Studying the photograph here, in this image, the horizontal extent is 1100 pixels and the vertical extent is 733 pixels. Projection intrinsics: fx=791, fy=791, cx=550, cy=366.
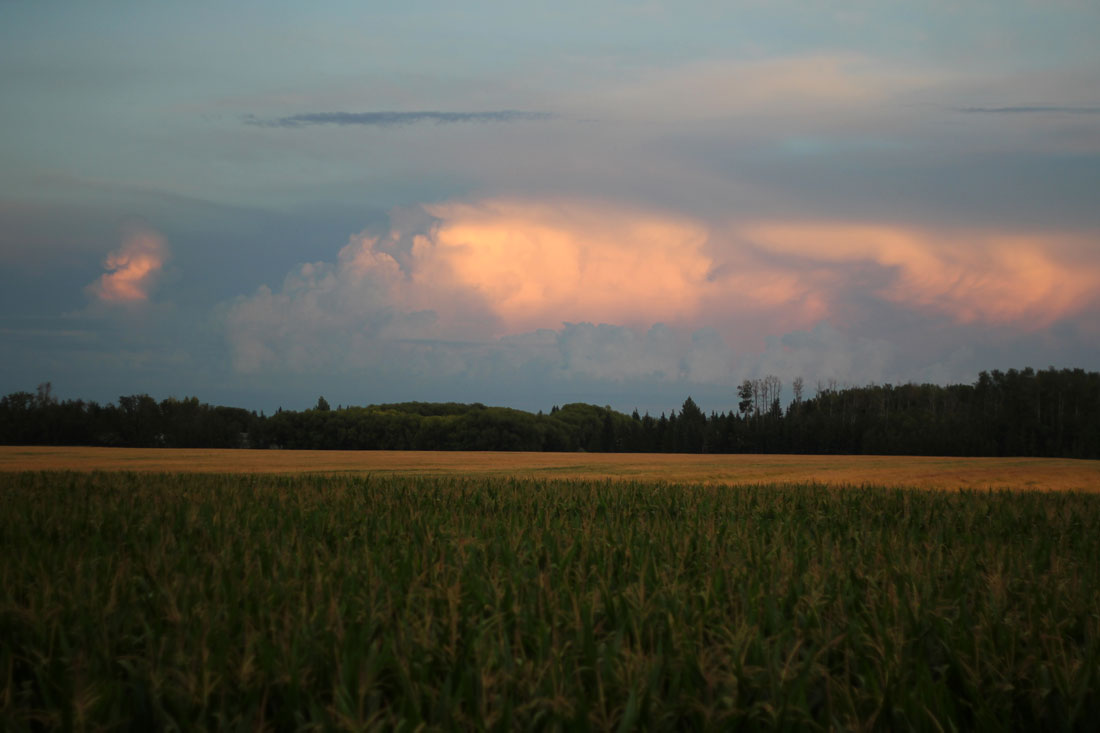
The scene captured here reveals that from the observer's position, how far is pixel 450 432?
11619 cm

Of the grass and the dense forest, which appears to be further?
the dense forest

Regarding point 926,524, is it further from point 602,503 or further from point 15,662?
point 15,662

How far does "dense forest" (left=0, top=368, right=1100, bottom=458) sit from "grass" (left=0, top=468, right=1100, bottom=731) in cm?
10238

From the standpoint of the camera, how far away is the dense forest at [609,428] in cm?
10394

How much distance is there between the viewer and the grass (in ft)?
17.1

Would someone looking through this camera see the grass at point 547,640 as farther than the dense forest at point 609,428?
No

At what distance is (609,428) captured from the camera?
137 metres

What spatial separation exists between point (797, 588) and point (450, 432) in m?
110

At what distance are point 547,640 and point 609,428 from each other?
431 ft

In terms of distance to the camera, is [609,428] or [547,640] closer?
[547,640]

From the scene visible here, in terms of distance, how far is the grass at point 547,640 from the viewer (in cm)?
522

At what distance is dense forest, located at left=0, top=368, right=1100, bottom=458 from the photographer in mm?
103938

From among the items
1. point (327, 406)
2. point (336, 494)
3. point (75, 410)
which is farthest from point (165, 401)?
point (336, 494)

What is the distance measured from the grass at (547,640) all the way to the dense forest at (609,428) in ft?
336
